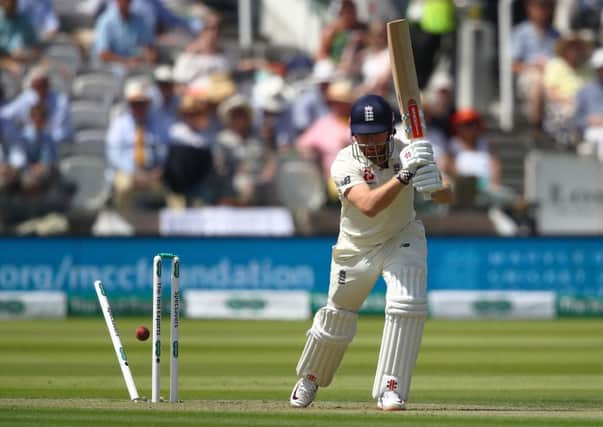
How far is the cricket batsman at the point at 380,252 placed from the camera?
6.84 meters

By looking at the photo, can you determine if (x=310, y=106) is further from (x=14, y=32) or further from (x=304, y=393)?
(x=304, y=393)

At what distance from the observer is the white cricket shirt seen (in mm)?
7020

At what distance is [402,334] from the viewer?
271 inches

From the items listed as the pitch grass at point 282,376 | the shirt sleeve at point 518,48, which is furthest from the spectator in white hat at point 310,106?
the pitch grass at point 282,376

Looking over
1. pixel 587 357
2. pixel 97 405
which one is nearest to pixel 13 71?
pixel 587 357

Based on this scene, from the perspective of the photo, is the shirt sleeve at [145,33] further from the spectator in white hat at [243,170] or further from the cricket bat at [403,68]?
the cricket bat at [403,68]

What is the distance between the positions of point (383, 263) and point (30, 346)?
18.9ft

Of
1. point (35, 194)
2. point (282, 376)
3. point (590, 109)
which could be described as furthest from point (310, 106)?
point (282, 376)

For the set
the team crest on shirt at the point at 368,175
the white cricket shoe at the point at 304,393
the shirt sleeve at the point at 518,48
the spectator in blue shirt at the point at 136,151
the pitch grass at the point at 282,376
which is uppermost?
the shirt sleeve at the point at 518,48

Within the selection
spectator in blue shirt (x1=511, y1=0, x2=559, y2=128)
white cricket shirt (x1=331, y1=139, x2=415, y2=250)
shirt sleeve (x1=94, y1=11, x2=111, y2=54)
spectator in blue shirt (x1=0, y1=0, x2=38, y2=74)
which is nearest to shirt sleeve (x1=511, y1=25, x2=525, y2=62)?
spectator in blue shirt (x1=511, y1=0, x2=559, y2=128)

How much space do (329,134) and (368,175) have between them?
31.3ft

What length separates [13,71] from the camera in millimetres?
17453

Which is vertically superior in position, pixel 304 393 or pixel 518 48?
pixel 518 48

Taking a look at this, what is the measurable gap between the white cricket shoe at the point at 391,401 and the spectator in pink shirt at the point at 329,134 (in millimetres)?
9056
